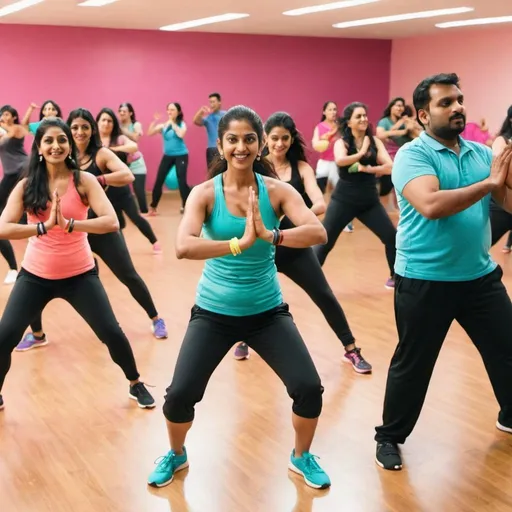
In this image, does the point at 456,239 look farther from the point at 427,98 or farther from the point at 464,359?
the point at 464,359

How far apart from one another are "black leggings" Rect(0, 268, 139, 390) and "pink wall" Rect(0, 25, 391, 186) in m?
7.76

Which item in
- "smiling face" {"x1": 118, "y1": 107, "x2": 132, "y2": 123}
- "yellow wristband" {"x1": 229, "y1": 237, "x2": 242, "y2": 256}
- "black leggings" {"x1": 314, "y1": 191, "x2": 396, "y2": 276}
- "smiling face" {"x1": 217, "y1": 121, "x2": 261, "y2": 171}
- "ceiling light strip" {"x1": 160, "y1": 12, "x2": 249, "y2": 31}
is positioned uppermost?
"ceiling light strip" {"x1": 160, "y1": 12, "x2": 249, "y2": 31}

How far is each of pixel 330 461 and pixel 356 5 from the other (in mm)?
6455

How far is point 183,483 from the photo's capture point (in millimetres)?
2832

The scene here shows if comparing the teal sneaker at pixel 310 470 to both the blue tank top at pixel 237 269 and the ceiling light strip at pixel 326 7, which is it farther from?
the ceiling light strip at pixel 326 7

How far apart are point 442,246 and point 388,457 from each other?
0.88 m

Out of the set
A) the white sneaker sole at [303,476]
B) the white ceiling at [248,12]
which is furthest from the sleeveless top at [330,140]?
the white sneaker sole at [303,476]

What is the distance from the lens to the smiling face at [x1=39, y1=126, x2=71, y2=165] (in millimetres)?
3252

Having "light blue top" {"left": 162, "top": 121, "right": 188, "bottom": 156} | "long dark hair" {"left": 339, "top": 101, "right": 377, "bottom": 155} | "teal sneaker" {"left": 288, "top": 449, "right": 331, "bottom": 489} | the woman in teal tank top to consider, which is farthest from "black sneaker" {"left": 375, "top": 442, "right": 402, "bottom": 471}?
"light blue top" {"left": 162, "top": 121, "right": 188, "bottom": 156}

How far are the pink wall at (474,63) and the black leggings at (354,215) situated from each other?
6751 millimetres

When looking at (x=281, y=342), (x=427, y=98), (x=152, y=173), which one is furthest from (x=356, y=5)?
(x=281, y=342)

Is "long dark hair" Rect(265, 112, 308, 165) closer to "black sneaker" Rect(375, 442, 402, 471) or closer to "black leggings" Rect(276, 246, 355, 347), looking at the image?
"black leggings" Rect(276, 246, 355, 347)

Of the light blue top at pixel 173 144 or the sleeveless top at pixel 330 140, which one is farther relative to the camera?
the light blue top at pixel 173 144

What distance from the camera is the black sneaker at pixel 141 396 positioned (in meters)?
3.53
